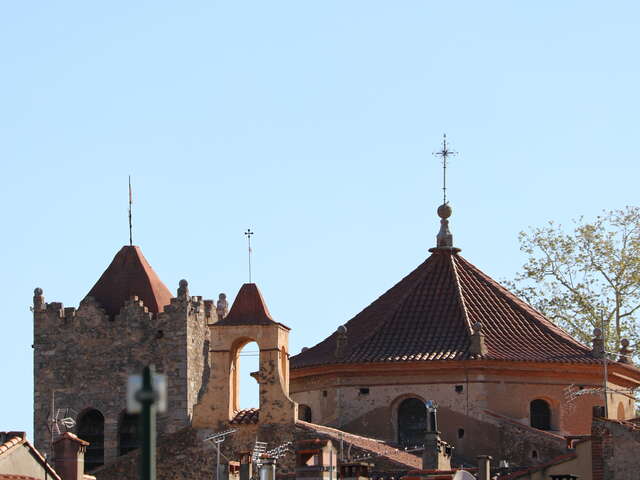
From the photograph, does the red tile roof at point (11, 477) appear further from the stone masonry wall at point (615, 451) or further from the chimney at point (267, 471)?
the stone masonry wall at point (615, 451)

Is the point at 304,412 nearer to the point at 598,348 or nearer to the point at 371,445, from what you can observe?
the point at 371,445

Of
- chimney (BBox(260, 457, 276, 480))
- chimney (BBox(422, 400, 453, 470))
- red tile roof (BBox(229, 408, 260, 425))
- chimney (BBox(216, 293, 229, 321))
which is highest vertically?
chimney (BBox(216, 293, 229, 321))

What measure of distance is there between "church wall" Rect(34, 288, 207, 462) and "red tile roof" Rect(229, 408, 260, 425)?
238 inches

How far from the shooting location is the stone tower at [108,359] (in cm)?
5556

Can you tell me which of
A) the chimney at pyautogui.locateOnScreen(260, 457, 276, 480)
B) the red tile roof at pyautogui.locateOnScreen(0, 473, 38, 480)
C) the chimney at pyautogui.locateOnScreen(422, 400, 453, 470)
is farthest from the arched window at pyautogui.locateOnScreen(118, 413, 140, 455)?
the red tile roof at pyautogui.locateOnScreen(0, 473, 38, 480)

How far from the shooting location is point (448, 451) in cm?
4756

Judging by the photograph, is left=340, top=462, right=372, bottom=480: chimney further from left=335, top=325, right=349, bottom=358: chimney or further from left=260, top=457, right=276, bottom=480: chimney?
left=335, top=325, right=349, bottom=358: chimney

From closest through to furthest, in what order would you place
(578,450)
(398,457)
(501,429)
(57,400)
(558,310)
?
1. (578,450)
2. (398,457)
3. (501,429)
4. (57,400)
5. (558,310)

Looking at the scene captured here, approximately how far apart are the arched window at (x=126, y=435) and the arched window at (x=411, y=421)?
873 cm

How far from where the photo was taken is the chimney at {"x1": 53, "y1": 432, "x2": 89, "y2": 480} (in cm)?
3903

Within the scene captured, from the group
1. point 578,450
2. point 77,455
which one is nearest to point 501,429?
point 578,450

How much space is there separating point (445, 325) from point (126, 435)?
1034 cm

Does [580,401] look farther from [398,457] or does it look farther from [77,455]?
[77,455]

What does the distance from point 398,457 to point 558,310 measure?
1859 cm
